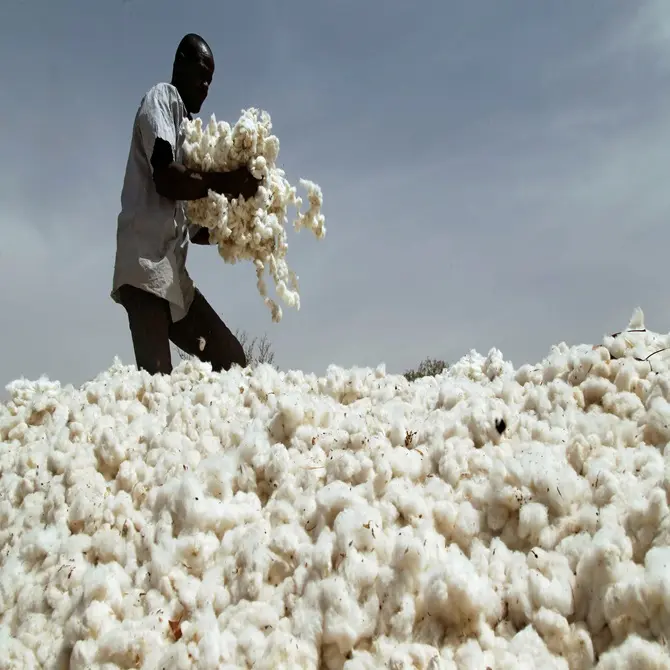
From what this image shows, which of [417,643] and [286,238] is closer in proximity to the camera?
[417,643]

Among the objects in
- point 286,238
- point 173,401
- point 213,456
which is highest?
point 286,238

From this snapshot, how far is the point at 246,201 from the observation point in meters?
2.62

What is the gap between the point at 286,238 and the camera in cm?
279

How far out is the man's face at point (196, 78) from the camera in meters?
2.89

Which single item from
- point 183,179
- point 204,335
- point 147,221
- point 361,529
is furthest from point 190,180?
point 361,529

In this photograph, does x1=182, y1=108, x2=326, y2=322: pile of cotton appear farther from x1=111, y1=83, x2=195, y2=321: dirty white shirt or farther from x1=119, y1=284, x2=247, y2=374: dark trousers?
x1=119, y1=284, x2=247, y2=374: dark trousers

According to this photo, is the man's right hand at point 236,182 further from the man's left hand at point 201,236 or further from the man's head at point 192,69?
the man's head at point 192,69

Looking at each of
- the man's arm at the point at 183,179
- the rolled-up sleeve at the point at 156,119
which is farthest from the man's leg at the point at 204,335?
the rolled-up sleeve at the point at 156,119

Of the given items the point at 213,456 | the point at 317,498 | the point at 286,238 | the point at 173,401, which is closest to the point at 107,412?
the point at 173,401

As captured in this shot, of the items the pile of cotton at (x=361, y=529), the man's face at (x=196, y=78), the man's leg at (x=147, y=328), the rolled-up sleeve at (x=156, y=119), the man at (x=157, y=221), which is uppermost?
the man's face at (x=196, y=78)

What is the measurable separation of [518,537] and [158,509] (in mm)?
627

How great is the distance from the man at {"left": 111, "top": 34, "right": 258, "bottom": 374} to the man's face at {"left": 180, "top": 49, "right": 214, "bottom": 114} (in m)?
0.08

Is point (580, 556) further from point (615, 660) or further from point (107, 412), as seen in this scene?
point (107, 412)

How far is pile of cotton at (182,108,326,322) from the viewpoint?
8.51ft
